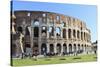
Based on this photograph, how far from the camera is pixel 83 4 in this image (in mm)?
2963

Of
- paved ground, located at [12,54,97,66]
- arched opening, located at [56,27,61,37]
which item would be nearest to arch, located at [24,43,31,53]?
paved ground, located at [12,54,97,66]

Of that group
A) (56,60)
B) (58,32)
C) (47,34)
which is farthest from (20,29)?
(56,60)

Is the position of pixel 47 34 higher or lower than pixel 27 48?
higher

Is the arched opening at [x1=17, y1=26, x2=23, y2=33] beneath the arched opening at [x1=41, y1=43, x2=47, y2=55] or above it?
above

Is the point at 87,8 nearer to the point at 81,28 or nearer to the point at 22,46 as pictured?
the point at 81,28

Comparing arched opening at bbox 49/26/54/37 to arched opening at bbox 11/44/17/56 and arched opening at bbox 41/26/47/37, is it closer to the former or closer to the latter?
arched opening at bbox 41/26/47/37

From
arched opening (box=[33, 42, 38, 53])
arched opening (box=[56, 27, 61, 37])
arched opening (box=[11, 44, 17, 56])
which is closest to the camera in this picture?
arched opening (box=[11, 44, 17, 56])

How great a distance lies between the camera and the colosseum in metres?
2.61

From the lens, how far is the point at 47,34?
2742mm

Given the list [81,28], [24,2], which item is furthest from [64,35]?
[24,2]

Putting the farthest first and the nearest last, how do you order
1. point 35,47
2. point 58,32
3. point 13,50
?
point 58,32 → point 35,47 → point 13,50

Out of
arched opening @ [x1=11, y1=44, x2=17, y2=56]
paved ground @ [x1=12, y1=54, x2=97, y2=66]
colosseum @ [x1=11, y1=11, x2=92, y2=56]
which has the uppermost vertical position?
colosseum @ [x1=11, y1=11, x2=92, y2=56]

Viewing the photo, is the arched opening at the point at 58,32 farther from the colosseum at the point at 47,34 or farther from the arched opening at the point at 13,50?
the arched opening at the point at 13,50

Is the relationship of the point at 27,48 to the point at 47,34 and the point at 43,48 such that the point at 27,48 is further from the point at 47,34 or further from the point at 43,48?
the point at 47,34
